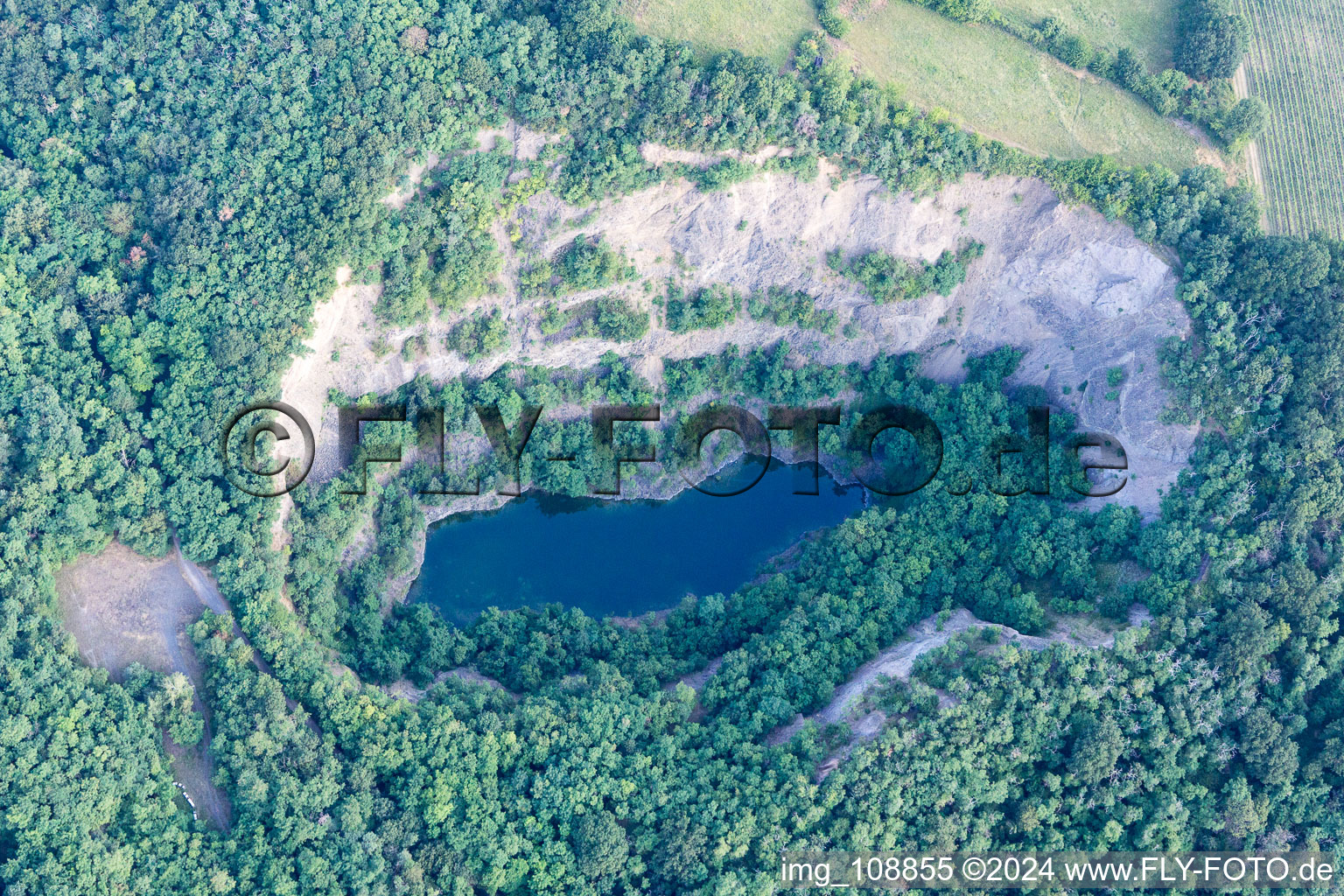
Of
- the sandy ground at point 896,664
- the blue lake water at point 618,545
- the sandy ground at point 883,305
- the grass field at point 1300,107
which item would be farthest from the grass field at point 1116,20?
the sandy ground at point 896,664

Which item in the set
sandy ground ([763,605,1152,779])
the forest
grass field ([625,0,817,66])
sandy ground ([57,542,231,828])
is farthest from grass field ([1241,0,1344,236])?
sandy ground ([57,542,231,828])

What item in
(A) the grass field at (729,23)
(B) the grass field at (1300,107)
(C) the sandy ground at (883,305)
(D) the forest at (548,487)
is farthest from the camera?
(B) the grass field at (1300,107)

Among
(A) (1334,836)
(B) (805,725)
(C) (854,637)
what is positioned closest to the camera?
(A) (1334,836)

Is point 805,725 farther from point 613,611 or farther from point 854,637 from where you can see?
point 613,611

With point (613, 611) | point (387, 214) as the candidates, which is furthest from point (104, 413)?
point (613, 611)

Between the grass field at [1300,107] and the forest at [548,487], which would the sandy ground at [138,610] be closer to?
the forest at [548,487]
